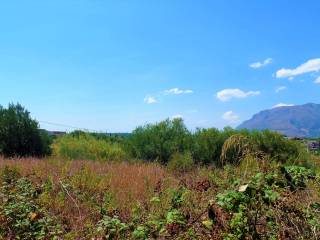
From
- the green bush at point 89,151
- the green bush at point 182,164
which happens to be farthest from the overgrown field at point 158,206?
the green bush at point 89,151

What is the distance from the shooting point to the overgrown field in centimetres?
409

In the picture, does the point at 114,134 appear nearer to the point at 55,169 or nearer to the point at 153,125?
the point at 153,125

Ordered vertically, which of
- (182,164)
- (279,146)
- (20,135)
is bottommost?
(182,164)

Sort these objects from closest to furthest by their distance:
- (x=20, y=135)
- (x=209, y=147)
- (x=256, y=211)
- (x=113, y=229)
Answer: (x=256, y=211) < (x=113, y=229) < (x=209, y=147) < (x=20, y=135)

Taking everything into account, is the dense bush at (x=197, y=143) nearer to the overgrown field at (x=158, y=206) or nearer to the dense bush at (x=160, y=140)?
the dense bush at (x=160, y=140)

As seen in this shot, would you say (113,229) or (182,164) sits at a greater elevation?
(182,164)

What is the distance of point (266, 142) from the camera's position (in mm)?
12250

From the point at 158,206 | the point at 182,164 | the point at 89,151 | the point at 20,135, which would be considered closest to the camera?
the point at 158,206

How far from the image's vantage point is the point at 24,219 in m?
5.64

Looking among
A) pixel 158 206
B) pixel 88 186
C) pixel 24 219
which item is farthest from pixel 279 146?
pixel 24 219

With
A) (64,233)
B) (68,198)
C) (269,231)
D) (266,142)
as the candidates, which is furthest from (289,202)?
(266,142)

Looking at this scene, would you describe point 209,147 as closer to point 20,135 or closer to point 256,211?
point 20,135

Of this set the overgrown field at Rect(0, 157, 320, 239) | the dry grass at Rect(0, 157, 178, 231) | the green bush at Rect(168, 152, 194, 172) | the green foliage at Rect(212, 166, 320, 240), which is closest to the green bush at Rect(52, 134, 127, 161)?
the green bush at Rect(168, 152, 194, 172)

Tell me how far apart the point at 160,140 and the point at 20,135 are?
4.77m
